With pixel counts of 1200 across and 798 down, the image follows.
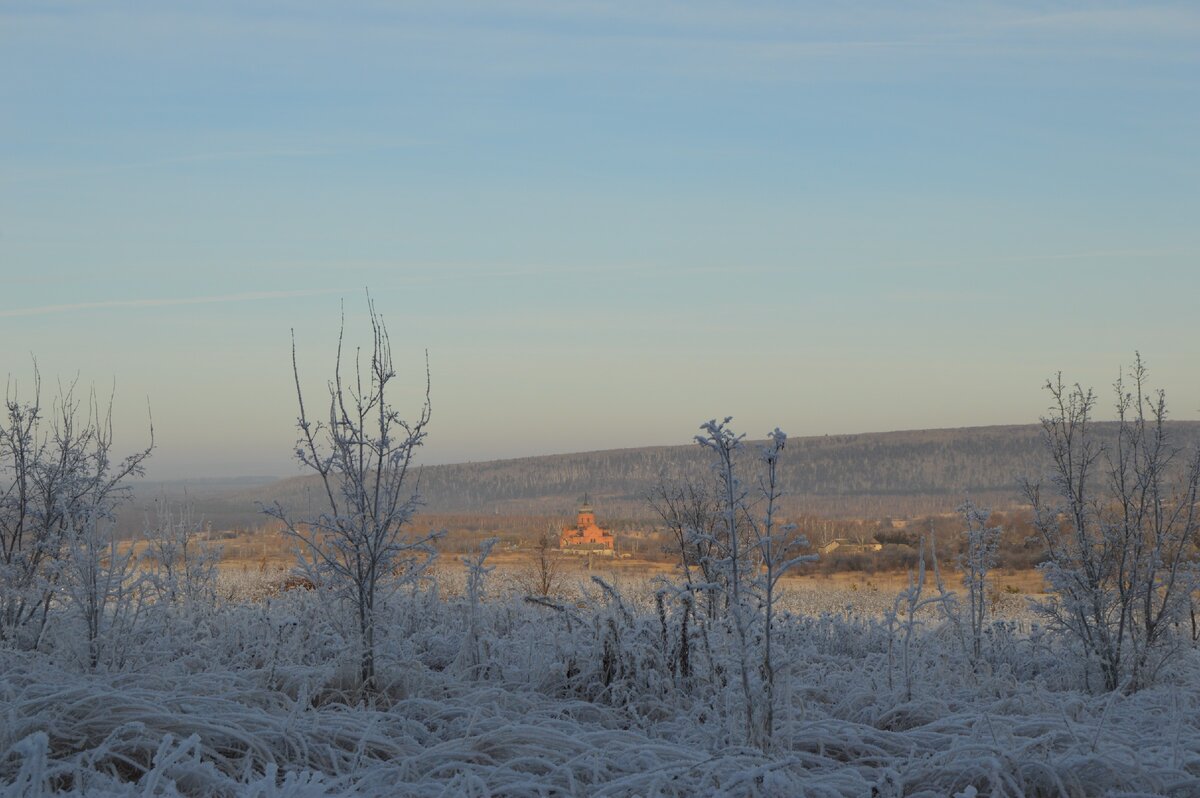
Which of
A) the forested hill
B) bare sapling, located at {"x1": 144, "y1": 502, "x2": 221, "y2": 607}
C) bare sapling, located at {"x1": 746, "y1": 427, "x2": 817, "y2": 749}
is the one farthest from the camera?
the forested hill

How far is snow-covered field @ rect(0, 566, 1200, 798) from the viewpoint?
11.1ft

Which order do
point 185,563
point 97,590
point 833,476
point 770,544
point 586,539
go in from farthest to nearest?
point 833,476
point 586,539
point 185,563
point 97,590
point 770,544

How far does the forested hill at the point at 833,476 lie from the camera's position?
47.4m

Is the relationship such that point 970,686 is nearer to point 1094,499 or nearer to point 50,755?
point 1094,499

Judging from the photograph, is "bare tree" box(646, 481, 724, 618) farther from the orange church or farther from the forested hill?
Answer: the forested hill

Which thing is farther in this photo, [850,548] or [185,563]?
[850,548]

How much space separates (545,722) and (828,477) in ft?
163

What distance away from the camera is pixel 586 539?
25422 mm

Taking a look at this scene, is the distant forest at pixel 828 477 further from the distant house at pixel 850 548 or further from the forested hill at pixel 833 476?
the distant house at pixel 850 548

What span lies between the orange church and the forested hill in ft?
43.2

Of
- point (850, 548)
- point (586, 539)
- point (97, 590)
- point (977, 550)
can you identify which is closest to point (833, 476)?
point (850, 548)

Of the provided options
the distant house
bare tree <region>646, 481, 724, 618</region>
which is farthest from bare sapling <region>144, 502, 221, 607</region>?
the distant house

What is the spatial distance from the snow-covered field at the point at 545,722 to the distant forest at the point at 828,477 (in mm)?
35014

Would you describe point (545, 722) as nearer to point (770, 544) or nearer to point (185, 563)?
point (770, 544)
